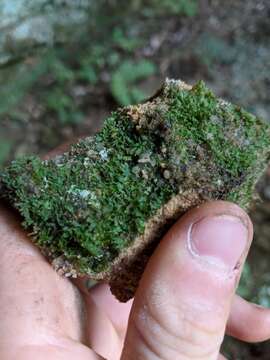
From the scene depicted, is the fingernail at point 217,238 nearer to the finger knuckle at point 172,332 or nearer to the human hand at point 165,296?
the human hand at point 165,296

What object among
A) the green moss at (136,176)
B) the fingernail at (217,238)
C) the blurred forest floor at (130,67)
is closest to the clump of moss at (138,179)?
the green moss at (136,176)

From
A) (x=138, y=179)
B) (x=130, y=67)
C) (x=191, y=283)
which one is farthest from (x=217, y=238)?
(x=130, y=67)

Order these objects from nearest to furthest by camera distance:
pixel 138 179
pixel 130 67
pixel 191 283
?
pixel 191 283 < pixel 138 179 < pixel 130 67

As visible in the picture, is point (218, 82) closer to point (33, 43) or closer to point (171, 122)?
point (33, 43)

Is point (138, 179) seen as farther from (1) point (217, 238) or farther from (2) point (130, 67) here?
(2) point (130, 67)

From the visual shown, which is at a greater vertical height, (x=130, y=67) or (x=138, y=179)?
(x=138, y=179)
